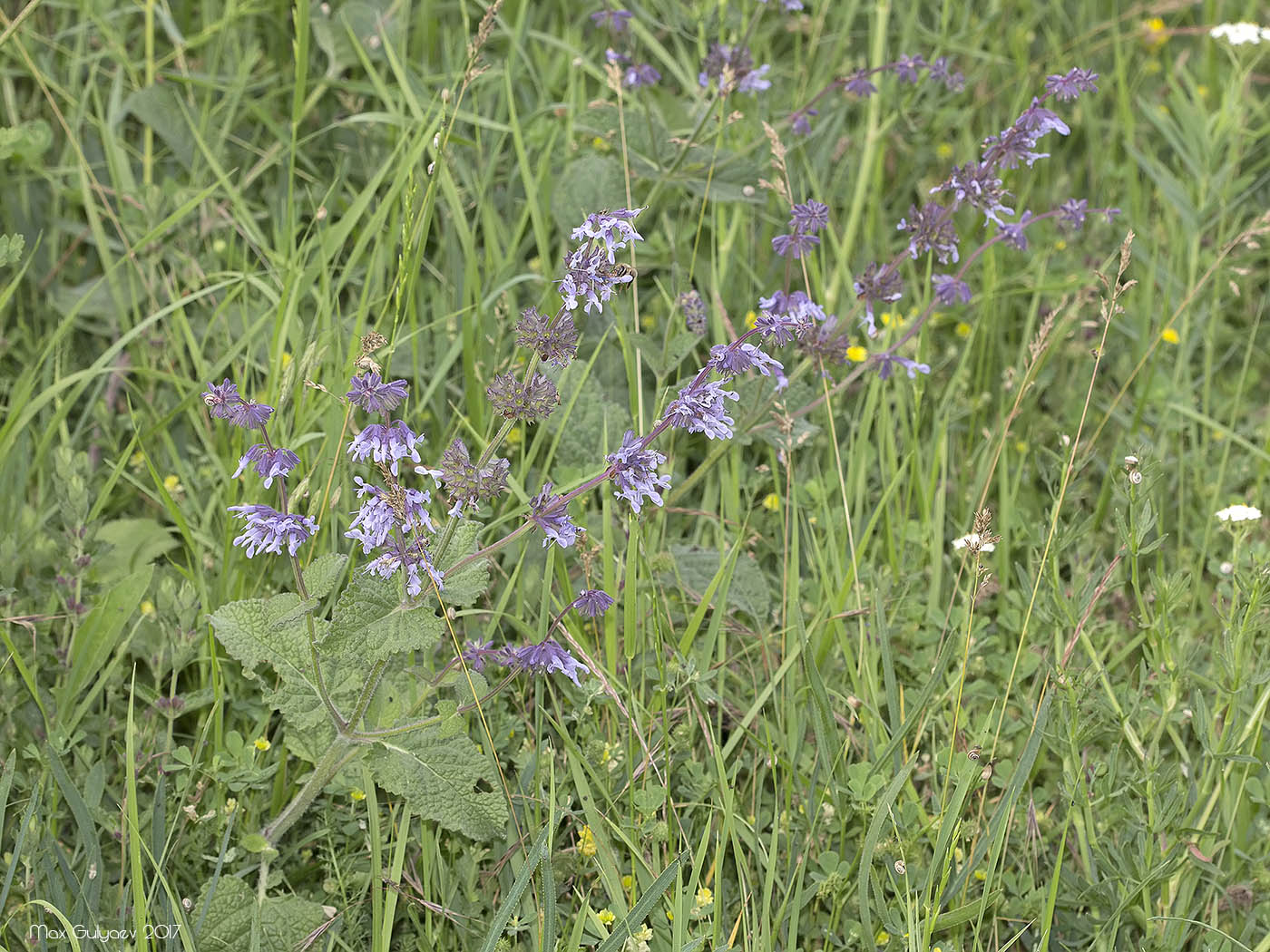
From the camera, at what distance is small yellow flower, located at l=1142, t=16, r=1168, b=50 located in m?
3.96

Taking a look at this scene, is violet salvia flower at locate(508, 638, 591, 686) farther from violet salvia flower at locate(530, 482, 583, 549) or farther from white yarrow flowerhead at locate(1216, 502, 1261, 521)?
white yarrow flowerhead at locate(1216, 502, 1261, 521)

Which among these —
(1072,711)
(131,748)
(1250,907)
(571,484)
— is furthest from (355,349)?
(1250,907)

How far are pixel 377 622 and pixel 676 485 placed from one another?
1.14 metres

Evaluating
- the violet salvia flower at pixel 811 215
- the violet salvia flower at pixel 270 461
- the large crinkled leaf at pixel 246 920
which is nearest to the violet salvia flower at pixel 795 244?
the violet salvia flower at pixel 811 215

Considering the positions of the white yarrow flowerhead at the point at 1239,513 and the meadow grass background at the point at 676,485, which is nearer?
the meadow grass background at the point at 676,485

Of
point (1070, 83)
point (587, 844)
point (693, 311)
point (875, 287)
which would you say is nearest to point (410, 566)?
point (587, 844)

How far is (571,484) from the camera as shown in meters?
2.67

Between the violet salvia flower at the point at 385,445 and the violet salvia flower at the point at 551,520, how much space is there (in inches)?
8.7

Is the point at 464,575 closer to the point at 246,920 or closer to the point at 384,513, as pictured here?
the point at 384,513

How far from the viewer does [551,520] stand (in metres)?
1.97

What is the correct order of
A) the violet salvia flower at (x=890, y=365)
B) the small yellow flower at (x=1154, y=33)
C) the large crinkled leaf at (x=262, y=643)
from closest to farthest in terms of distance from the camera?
1. the large crinkled leaf at (x=262, y=643)
2. the violet salvia flower at (x=890, y=365)
3. the small yellow flower at (x=1154, y=33)

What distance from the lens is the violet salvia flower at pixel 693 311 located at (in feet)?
8.75

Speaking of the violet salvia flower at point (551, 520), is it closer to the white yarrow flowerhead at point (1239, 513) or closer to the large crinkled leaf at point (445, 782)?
the large crinkled leaf at point (445, 782)

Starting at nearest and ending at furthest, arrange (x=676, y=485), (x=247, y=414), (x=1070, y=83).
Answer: (x=247, y=414) < (x=1070, y=83) < (x=676, y=485)
